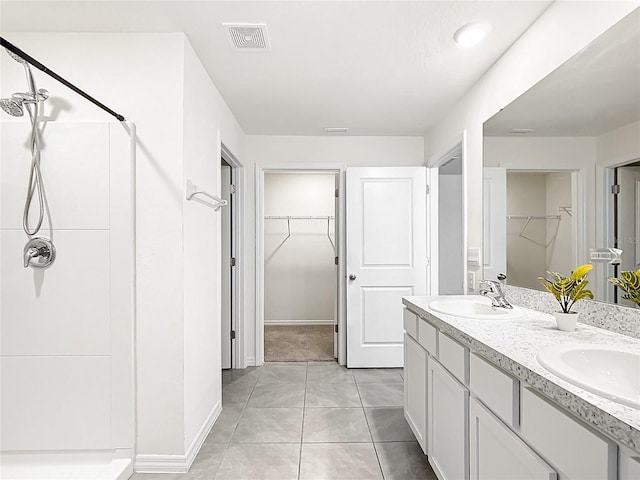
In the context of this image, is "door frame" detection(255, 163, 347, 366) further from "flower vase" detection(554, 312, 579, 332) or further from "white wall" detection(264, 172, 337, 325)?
"flower vase" detection(554, 312, 579, 332)

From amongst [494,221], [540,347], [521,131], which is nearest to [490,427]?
[540,347]

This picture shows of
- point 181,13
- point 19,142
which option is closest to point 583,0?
point 181,13

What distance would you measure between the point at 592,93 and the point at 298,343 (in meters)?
3.87

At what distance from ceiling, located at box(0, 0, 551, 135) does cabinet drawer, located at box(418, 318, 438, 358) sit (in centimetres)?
153

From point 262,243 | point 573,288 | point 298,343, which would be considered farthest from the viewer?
point 298,343

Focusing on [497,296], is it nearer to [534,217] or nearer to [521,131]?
[534,217]

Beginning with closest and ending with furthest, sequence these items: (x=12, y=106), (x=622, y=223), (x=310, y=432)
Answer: (x=622, y=223) → (x=12, y=106) → (x=310, y=432)

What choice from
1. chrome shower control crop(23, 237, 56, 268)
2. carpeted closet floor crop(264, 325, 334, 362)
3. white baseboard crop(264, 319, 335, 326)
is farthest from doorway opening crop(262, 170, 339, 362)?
chrome shower control crop(23, 237, 56, 268)

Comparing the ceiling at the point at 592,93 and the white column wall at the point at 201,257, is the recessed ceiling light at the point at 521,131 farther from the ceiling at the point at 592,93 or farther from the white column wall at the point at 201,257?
the white column wall at the point at 201,257

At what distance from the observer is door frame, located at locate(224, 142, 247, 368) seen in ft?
11.9

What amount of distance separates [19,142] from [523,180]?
8.73 feet

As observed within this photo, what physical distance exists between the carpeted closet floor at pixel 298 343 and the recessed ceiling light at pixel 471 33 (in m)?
3.17

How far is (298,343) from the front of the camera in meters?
4.59

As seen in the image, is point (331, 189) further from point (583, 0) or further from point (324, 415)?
point (583, 0)
